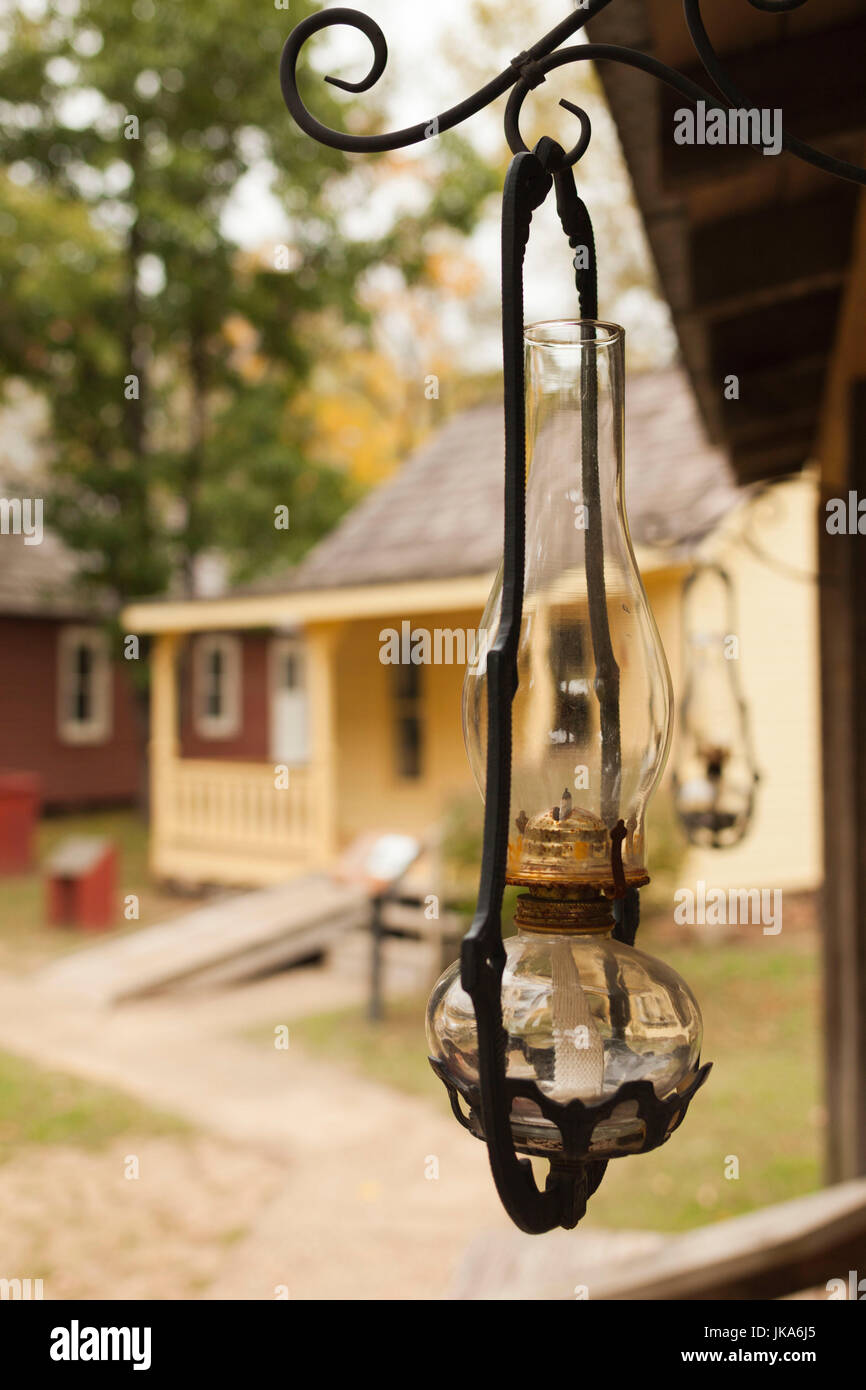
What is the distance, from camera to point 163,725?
541 inches

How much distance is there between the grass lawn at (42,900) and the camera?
10.8 meters

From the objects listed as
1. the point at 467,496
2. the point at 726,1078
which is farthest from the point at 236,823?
the point at 726,1078

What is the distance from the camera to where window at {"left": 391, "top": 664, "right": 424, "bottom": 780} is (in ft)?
44.9

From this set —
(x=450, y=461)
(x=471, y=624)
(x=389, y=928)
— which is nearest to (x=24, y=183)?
(x=450, y=461)

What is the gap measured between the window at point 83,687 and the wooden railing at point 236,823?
6.89 metres

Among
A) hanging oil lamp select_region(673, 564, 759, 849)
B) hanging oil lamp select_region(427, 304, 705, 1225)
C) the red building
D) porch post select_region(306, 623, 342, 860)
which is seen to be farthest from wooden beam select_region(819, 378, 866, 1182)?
the red building

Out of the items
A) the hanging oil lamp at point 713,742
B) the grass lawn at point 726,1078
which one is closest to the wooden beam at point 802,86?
the hanging oil lamp at point 713,742

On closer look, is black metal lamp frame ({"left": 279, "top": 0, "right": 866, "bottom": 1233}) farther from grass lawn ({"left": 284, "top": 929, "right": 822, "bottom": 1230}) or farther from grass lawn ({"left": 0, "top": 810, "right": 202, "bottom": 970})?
grass lawn ({"left": 0, "top": 810, "right": 202, "bottom": 970})

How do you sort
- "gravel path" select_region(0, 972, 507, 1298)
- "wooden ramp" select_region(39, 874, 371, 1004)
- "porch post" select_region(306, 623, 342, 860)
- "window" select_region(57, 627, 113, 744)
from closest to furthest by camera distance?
"gravel path" select_region(0, 972, 507, 1298) → "wooden ramp" select_region(39, 874, 371, 1004) → "porch post" select_region(306, 623, 342, 860) → "window" select_region(57, 627, 113, 744)

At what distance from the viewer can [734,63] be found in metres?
1.79

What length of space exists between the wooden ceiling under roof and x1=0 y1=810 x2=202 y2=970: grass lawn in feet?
28.2

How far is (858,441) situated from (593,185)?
61.6 ft
